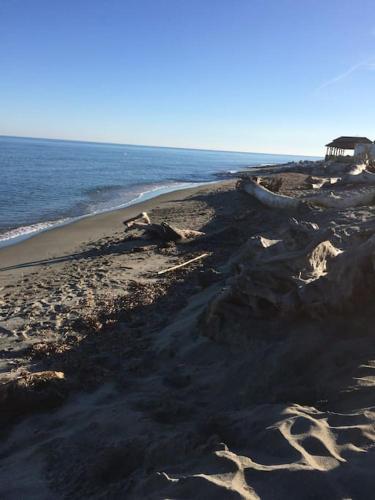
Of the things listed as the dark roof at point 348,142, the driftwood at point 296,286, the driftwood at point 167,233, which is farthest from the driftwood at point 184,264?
the dark roof at point 348,142

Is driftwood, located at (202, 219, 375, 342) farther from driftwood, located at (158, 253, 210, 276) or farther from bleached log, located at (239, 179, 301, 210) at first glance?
bleached log, located at (239, 179, 301, 210)

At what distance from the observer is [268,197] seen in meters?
16.5

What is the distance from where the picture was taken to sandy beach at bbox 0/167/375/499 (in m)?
2.58

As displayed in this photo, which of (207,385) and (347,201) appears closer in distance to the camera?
(207,385)

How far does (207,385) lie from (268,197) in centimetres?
1309

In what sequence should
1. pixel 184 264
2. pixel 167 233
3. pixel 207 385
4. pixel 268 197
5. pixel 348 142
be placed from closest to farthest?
pixel 207 385
pixel 184 264
pixel 167 233
pixel 268 197
pixel 348 142

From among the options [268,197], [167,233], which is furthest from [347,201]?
[167,233]

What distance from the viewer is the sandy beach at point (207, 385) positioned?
2.58 meters

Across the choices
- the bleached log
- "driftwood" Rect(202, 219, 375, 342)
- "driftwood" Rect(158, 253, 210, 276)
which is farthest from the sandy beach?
the bleached log

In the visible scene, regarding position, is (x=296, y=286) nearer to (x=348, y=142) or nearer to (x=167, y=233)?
(x=167, y=233)

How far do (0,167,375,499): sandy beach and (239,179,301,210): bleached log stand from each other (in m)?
7.58

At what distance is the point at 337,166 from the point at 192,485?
3079 cm

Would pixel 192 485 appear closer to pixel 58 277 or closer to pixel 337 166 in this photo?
pixel 58 277

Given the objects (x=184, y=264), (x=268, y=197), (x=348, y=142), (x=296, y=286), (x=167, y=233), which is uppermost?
(x=348, y=142)
